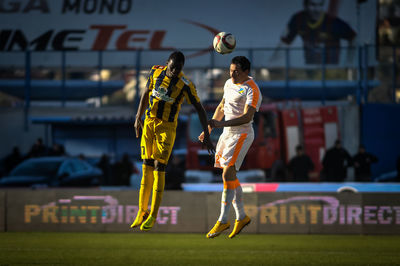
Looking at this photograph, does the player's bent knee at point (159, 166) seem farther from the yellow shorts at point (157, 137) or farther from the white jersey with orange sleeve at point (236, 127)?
the white jersey with orange sleeve at point (236, 127)

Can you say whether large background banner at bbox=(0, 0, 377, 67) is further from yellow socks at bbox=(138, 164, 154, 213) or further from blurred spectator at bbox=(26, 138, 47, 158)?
yellow socks at bbox=(138, 164, 154, 213)

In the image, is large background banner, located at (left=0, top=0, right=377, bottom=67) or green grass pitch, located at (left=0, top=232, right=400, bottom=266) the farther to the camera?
large background banner, located at (left=0, top=0, right=377, bottom=67)

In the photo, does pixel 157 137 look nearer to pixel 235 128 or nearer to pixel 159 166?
pixel 159 166

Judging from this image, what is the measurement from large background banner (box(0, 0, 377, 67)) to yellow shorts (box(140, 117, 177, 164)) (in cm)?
2057

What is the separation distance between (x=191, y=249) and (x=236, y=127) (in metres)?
4.93

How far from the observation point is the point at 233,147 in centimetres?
954

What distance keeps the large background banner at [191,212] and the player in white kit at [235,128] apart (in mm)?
7503

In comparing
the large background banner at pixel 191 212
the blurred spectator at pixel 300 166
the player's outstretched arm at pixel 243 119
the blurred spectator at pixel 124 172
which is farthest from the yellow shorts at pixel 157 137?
Result: the blurred spectator at pixel 124 172

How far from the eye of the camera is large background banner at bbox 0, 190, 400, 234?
1684 centimetres

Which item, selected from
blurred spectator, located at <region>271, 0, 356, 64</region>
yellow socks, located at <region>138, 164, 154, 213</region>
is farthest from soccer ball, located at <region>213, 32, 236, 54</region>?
blurred spectator, located at <region>271, 0, 356, 64</region>

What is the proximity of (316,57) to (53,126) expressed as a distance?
31.6 ft

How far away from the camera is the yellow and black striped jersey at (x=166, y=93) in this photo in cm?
916

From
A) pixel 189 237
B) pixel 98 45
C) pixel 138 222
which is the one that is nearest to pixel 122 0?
pixel 98 45

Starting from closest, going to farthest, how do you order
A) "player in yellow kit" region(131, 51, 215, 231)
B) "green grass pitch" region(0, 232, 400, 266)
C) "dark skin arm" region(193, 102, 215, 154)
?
"dark skin arm" region(193, 102, 215, 154) → "player in yellow kit" region(131, 51, 215, 231) → "green grass pitch" region(0, 232, 400, 266)
